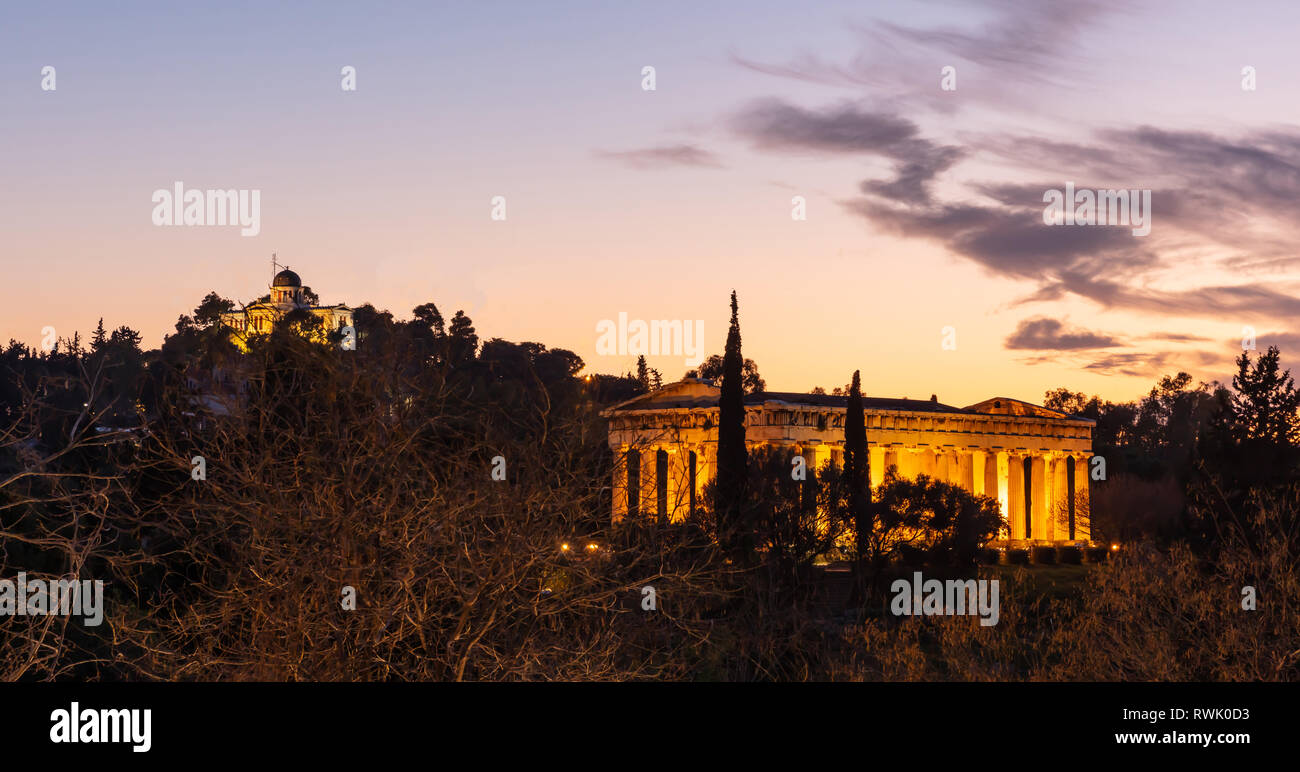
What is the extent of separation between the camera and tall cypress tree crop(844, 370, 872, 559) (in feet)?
213

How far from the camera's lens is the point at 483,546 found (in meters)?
19.5

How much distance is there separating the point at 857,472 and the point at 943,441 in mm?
32827

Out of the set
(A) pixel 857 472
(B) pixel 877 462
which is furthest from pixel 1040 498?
(A) pixel 857 472

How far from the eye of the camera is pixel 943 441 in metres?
99.8

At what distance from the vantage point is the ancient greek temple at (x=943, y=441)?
88.8m

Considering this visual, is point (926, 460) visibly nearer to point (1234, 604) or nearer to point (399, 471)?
point (1234, 604)

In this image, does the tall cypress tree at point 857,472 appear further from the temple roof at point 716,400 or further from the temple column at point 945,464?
the temple column at point 945,464

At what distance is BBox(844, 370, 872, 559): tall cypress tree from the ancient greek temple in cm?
1205

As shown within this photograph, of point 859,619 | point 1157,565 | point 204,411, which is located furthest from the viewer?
point 859,619

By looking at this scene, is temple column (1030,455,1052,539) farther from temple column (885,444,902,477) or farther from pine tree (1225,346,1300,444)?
pine tree (1225,346,1300,444)
